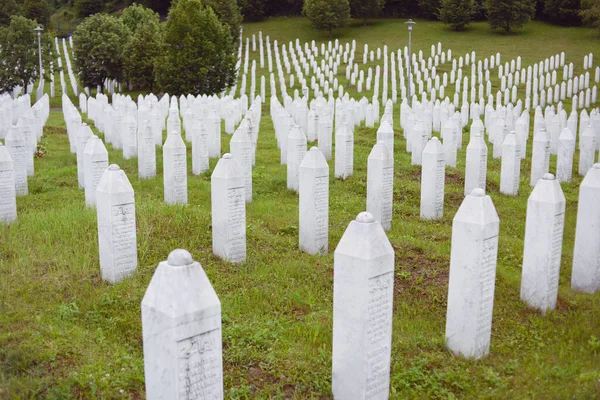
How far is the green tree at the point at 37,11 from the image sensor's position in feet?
215

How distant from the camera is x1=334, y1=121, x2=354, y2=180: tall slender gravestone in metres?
11.8

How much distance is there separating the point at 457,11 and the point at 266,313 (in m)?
52.8

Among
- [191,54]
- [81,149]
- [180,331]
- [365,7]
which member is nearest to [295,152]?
[81,149]

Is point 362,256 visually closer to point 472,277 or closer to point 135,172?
point 472,277

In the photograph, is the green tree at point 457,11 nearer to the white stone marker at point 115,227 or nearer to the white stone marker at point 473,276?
the white stone marker at point 115,227

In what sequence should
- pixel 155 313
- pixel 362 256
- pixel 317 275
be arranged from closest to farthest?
pixel 155 313, pixel 362 256, pixel 317 275

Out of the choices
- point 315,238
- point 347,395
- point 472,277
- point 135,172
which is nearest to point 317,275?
point 315,238

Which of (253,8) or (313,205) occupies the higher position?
(253,8)

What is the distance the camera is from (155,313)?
11.0ft

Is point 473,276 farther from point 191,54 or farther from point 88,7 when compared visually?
point 88,7

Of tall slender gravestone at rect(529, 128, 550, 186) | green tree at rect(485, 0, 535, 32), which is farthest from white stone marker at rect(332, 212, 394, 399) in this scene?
green tree at rect(485, 0, 535, 32)

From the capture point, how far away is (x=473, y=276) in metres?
5.05

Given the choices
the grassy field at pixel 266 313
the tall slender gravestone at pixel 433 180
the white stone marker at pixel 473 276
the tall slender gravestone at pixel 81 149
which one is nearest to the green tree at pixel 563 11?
the grassy field at pixel 266 313

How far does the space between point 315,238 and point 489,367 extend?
3173 millimetres
